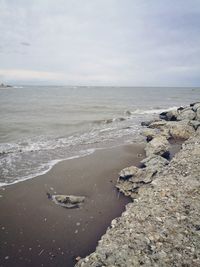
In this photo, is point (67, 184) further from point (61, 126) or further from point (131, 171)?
point (61, 126)

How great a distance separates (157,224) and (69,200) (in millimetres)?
Result: 3427

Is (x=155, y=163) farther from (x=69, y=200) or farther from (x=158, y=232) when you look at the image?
(x=158, y=232)

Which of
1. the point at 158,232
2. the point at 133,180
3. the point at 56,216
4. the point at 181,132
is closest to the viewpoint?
the point at 158,232

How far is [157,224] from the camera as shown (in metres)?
5.31

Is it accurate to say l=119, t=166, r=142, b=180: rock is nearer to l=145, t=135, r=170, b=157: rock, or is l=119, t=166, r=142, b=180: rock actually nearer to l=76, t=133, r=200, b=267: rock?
l=76, t=133, r=200, b=267: rock

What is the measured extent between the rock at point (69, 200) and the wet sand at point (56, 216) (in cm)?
21

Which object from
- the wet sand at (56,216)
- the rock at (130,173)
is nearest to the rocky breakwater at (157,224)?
the rock at (130,173)

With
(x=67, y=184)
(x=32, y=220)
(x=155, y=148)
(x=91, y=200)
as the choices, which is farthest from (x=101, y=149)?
(x=32, y=220)

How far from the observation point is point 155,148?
12.3 meters

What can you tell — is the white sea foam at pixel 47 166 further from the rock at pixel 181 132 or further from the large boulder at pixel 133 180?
the rock at pixel 181 132

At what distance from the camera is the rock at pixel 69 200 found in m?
7.47

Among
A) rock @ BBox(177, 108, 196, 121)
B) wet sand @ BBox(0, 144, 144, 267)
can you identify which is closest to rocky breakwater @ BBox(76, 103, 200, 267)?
wet sand @ BBox(0, 144, 144, 267)

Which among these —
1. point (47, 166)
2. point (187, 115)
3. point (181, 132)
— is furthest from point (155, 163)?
point (187, 115)

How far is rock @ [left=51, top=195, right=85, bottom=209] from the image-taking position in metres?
7.47
